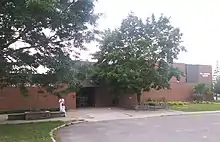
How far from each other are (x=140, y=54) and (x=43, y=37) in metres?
16.0

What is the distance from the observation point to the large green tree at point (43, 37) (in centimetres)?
1546

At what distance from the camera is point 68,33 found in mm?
18703

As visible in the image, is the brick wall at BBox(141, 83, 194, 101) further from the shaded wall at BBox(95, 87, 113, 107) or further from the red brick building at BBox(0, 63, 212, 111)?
the shaded wall at BBox(95, 87, 113, 107)

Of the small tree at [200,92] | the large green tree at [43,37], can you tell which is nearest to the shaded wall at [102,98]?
the small tree at [200,92]

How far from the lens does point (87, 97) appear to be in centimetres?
4047

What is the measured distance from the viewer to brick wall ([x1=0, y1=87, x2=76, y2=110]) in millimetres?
32469

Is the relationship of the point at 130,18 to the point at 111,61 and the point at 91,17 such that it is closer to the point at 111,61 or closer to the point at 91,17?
the point at 111,61

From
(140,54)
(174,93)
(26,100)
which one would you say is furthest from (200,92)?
(26,100)

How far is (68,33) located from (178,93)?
98.0 ft

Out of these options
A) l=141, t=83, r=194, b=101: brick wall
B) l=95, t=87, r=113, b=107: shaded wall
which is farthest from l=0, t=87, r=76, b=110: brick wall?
l=141, t=83, r=194, b=101: brick wall

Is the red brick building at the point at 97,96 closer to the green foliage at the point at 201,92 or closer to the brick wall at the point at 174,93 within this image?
the brick wall at the point at 174,93

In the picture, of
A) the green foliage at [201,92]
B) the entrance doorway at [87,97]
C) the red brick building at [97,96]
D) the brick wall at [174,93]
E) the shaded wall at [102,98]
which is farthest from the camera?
the green foliage at [201,92]

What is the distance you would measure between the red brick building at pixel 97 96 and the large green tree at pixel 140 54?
175 inches

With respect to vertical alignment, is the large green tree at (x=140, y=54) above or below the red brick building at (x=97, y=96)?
above
